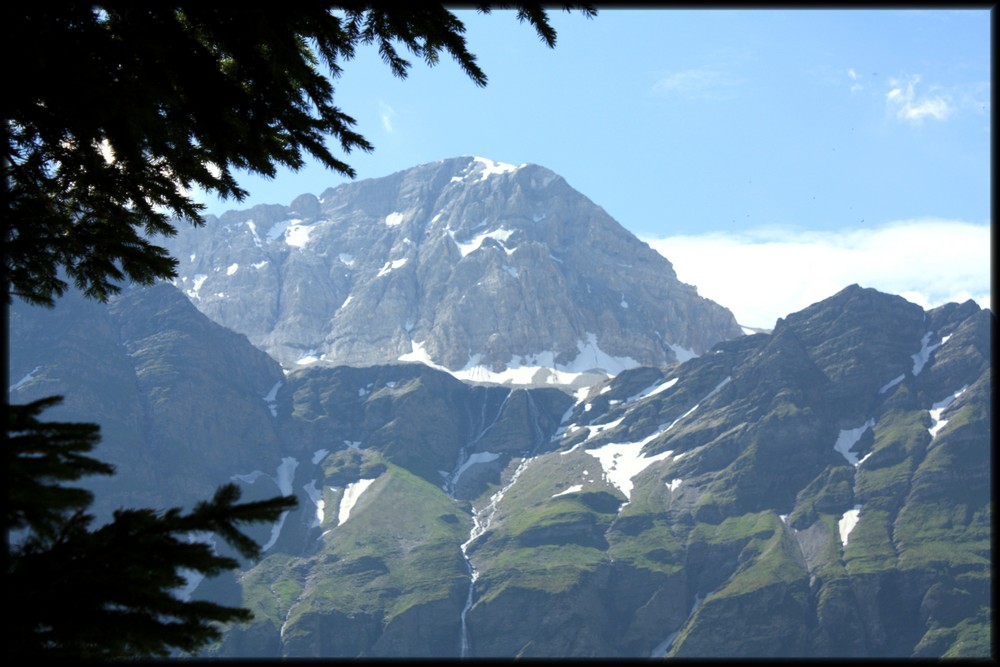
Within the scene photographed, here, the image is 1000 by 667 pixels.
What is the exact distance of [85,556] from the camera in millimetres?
6543

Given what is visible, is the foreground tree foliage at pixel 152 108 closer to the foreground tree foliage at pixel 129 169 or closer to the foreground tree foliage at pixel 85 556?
the foreground tree foliage at pixel 129 169

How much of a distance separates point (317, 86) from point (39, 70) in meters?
3.08

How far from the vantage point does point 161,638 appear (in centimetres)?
704

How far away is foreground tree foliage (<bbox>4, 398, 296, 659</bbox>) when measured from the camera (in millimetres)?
6398

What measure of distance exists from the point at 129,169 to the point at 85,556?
467 cm

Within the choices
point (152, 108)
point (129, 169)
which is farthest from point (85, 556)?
point (129, 169)

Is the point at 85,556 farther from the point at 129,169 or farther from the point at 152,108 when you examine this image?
the point at 129,169

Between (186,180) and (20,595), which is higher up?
(186,180)

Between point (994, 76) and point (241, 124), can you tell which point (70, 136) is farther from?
point (994, 76)

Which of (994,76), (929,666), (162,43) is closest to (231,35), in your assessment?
(162,43)

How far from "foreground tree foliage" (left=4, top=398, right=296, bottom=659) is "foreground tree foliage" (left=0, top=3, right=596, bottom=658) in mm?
12

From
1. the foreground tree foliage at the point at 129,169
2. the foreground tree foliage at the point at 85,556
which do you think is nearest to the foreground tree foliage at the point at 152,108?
the foreground tree foliage at the point at 129,169

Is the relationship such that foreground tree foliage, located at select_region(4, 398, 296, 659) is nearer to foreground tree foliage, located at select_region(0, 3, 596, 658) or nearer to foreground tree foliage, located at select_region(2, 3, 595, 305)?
foreground tree foliage, located at select_region(0, 3, 596, 658)

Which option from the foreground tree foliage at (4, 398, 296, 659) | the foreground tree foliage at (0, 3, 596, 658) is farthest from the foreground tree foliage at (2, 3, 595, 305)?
the foreground tree foliage at (4, 398, 296, 659)
